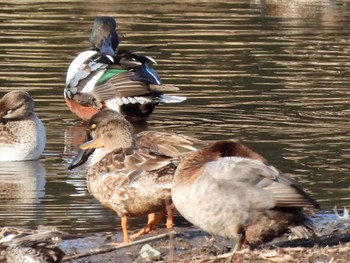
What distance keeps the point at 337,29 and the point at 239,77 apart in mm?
5819

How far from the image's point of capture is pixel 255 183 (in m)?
7.21

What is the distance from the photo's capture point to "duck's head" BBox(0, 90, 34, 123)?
11.7 meters

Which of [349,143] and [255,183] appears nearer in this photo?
[255,183]

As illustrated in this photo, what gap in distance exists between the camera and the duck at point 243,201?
7.16 meters

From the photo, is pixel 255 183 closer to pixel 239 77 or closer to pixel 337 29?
pixel 239 77

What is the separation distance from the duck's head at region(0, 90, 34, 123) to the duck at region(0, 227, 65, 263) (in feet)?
14.7

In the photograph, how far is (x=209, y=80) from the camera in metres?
15.4

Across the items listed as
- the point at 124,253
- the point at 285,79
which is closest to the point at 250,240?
the point at 124,253

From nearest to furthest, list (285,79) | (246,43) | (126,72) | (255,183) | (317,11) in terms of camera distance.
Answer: (255,183), (126,72), (285,79), (246,43), (317,11)

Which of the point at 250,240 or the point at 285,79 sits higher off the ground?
the point at 250,240

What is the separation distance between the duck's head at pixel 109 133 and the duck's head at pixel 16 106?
99.0 inches

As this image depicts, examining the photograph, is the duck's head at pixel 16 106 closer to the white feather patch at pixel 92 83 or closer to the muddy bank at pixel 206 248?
the white feather patch at pixel 92 83

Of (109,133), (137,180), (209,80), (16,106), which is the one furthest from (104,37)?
(137,180)

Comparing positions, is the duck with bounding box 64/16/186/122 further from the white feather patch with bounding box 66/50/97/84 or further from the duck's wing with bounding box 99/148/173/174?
the duck's wing with bounding box 99/148/173/174
